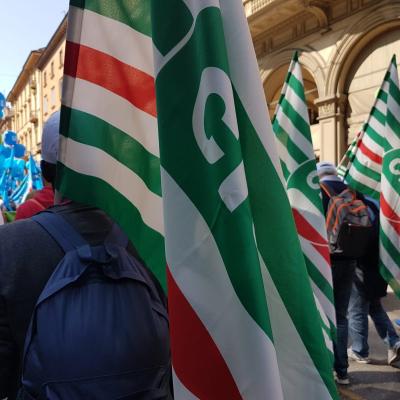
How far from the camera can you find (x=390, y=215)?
351 cm

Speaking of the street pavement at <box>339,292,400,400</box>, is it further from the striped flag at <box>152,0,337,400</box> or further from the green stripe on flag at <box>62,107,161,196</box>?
the green stripe on flag at <box>62,107,161,196</box>

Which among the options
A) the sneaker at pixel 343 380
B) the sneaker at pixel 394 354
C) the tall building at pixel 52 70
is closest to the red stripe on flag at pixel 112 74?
the sneaker at pixel 343 380

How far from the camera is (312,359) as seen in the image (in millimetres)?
1206

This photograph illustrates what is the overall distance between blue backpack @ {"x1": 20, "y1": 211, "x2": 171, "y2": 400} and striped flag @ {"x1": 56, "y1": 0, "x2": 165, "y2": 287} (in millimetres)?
195

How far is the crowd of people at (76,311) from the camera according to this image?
1067mm

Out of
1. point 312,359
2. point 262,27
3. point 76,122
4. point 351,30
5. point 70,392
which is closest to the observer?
point 70,392

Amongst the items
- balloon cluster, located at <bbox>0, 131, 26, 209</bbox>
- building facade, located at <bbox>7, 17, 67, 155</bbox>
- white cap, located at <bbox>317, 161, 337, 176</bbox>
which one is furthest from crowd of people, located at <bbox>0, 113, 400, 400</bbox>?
building facade, located at <bbox>7, 17, 67, 155</bbox>

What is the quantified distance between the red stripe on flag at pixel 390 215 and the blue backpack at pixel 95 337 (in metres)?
2.82

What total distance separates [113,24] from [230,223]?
0.74 metres

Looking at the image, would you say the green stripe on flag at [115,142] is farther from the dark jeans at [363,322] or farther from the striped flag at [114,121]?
the dark jeans at [363,322]

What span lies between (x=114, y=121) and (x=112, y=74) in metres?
0.15

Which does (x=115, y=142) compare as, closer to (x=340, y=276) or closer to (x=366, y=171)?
(x=340, y=276)

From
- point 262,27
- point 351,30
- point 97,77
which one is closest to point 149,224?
point 97,77

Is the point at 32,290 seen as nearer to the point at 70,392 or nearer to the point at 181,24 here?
the point at 70,392
